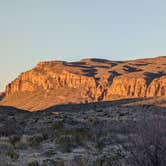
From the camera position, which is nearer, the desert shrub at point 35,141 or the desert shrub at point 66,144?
the desert shrub at point 66,144

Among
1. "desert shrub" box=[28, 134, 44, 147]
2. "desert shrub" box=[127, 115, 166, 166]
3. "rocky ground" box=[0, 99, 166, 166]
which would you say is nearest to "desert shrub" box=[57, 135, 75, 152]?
"rocky ground" box=[0, 99, 166, 166]

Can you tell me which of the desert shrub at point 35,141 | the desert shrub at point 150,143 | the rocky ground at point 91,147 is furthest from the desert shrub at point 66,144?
the desert shrub at point 150,143

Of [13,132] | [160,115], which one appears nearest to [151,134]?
[160,115]

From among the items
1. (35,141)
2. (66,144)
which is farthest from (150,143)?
(35,141)

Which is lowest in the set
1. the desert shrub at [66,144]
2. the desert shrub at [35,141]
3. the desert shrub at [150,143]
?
the desert shrub at [35,141]

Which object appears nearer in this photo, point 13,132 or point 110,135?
point 110,135

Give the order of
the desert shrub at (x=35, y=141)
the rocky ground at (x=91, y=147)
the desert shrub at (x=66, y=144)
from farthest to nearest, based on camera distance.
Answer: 1. the desert shrub at (x=35, y=141)
2. the desert shrub at (x=66, y=144)
3. the rocky ground at (x=91, y=147)

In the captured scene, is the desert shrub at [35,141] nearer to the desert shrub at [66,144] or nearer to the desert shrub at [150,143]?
the desert shrub at [66,144]

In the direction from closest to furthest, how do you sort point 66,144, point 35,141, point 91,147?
point 91,147 < point 66,144 < point 35,141

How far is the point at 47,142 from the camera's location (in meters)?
23.8

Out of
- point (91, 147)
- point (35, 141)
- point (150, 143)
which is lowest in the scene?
point (35, 141)

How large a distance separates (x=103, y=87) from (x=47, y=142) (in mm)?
174658

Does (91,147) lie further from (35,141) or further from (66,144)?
(35,141)

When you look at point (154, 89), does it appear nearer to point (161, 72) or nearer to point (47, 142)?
point (161, 72)
